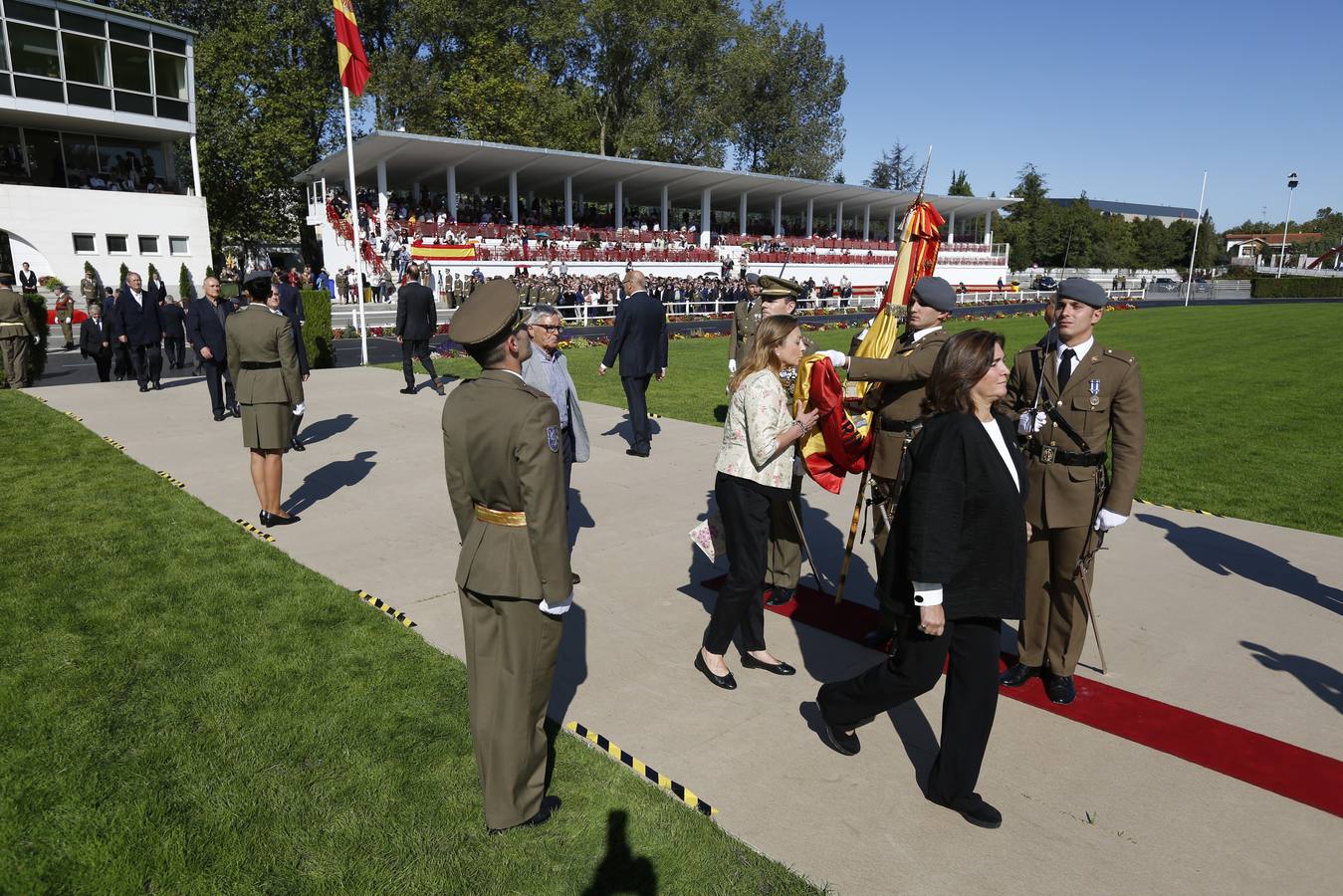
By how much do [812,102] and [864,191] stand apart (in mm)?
16895

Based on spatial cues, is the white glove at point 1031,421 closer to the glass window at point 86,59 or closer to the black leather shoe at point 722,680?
the black leather shoe at point 722,680

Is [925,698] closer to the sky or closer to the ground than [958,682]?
closer to the ground

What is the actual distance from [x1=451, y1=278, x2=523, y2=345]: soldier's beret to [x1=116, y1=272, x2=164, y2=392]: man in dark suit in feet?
42.0

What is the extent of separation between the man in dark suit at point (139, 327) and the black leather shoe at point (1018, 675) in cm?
1405

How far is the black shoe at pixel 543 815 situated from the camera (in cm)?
322

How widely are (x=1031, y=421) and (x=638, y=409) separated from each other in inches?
227

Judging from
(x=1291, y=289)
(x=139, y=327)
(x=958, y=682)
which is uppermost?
(x=1291, y=289)

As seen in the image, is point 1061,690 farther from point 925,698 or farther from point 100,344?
point 100,344

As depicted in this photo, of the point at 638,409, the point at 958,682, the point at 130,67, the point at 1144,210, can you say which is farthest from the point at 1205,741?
the point at 1144,210

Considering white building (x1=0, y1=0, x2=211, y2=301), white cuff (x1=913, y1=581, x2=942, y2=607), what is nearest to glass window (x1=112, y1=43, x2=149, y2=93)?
white building (x1=0, y1=0, x2=211, y2=301)

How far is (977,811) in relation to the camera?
328 cm

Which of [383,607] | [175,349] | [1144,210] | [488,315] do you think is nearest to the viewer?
[488,315]

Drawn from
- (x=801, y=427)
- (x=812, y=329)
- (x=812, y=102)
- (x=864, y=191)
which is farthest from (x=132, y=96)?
(x=812, y=102)

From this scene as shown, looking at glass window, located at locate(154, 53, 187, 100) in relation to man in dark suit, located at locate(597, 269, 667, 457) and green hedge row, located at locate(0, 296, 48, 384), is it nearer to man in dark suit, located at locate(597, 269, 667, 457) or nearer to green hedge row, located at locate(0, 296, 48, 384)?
green hedge row, located at locate(0, 296, 48, 384)
